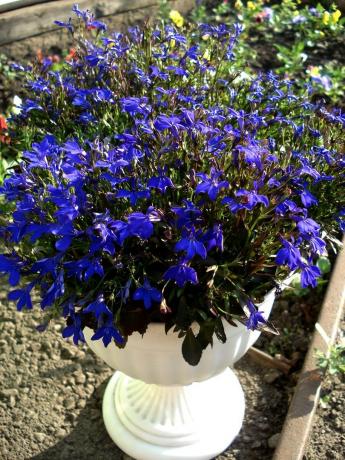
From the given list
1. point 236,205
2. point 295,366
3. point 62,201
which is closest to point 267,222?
point 236,205

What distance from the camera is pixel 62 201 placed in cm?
134

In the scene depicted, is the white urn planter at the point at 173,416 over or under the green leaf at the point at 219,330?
under

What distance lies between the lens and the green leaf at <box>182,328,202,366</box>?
4.96 feet

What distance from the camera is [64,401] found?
2393 mm

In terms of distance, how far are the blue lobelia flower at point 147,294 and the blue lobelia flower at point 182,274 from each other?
0.07 meters

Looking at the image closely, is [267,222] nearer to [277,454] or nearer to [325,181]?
[325,181]

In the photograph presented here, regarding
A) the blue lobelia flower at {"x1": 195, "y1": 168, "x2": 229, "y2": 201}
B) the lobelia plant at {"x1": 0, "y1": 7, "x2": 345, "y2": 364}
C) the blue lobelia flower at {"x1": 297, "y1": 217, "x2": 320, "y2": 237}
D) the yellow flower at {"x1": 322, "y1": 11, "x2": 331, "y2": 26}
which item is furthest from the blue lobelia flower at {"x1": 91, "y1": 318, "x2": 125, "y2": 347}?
the yellow flower at {"x1": 322, "y1": 11, "x2": 331, "y2": 26}

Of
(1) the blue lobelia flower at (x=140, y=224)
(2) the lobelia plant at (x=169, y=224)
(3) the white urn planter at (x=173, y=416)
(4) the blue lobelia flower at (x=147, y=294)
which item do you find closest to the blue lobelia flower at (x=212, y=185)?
(2) the lobelia plant at (x=169, y=224)

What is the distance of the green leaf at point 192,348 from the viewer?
1511mm

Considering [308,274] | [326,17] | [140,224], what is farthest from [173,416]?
[326,17]

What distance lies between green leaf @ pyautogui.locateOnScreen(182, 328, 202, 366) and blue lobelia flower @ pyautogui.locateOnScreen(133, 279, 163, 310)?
170mm

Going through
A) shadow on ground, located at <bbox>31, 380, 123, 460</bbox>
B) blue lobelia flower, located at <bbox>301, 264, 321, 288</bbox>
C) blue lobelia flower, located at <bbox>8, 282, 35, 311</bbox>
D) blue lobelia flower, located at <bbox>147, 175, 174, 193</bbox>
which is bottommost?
shadow on ground, located at <bbox>31, 380, 123, 460</bbox>

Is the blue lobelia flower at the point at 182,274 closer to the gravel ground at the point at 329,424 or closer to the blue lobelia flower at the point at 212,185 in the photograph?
the blue lobelia flower at the point at 212,185

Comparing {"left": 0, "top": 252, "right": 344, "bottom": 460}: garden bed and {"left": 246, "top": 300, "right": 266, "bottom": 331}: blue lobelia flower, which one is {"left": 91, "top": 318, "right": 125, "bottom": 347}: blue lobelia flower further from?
{"left": 0, "top": 252, "right": 344, "bottom": 460}: garden bed
